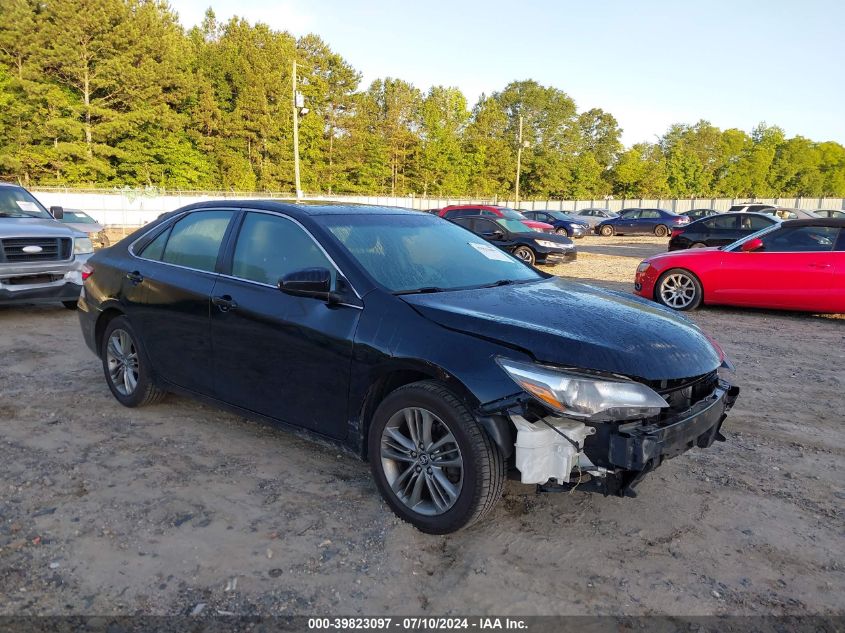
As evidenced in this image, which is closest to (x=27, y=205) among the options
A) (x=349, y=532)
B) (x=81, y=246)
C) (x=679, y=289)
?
(x=81, y=246)

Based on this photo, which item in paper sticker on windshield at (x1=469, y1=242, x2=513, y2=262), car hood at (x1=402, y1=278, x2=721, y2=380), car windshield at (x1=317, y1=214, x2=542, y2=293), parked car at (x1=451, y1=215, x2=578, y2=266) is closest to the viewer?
car hood at (x1=402, y1=278, x2=721, y2=380)

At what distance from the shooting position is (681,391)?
308 centimetres

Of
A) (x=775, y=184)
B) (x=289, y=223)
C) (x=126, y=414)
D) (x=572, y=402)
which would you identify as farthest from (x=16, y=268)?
(x=775, y=184)

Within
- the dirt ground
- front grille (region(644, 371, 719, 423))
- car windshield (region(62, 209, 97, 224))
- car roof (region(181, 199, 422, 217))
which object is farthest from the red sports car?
car windshield (region(62, 209, 97, 224))

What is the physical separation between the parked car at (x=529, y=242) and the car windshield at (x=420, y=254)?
1219 centimetres

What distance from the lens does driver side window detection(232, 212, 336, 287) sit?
3.75 metres

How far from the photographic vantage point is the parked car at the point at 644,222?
111ft

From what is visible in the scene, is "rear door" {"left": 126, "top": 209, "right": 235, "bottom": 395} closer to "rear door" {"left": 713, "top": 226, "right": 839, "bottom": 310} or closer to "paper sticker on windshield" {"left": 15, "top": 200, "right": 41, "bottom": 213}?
"paper sticker on windshield" {"left": 15, "top": 200, "right": 41, "bottom": 213}

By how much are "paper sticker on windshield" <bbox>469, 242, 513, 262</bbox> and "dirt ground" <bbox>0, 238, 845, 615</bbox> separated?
1.58 meters

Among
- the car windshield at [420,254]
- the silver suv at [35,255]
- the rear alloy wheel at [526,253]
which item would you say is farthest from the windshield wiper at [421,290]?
the rear alloy wheel at [526,253]

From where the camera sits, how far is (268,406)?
383cm

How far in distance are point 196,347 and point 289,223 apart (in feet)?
3.59

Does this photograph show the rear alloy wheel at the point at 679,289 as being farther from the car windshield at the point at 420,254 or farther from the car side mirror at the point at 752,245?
the car windshield at the point at 420,254

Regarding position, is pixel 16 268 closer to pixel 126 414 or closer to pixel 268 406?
pixel 126 414
